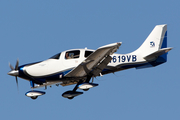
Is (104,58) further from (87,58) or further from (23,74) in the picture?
(23,74)

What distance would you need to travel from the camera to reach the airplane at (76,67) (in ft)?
51.9

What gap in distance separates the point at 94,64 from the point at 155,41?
15.7ft

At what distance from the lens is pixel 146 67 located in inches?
700

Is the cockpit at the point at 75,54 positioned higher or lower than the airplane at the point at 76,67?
higher

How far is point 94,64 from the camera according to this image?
1589 cm

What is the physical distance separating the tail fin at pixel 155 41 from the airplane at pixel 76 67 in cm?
67

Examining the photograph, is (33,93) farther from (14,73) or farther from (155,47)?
(155,47)

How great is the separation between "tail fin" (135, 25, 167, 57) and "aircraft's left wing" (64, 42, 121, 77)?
306cm

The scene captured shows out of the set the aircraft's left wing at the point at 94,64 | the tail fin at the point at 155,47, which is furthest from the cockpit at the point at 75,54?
the tail fin at the point at 155,47

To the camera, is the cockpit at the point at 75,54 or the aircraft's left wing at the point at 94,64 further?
the cockpit at the point at 75,54

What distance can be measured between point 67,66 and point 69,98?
6.64 feet

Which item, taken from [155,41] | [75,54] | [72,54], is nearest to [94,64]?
[75,54]

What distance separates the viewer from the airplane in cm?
1583

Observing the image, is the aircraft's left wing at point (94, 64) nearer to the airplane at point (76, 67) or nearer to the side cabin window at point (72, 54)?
the airplane at point (76, 67)
